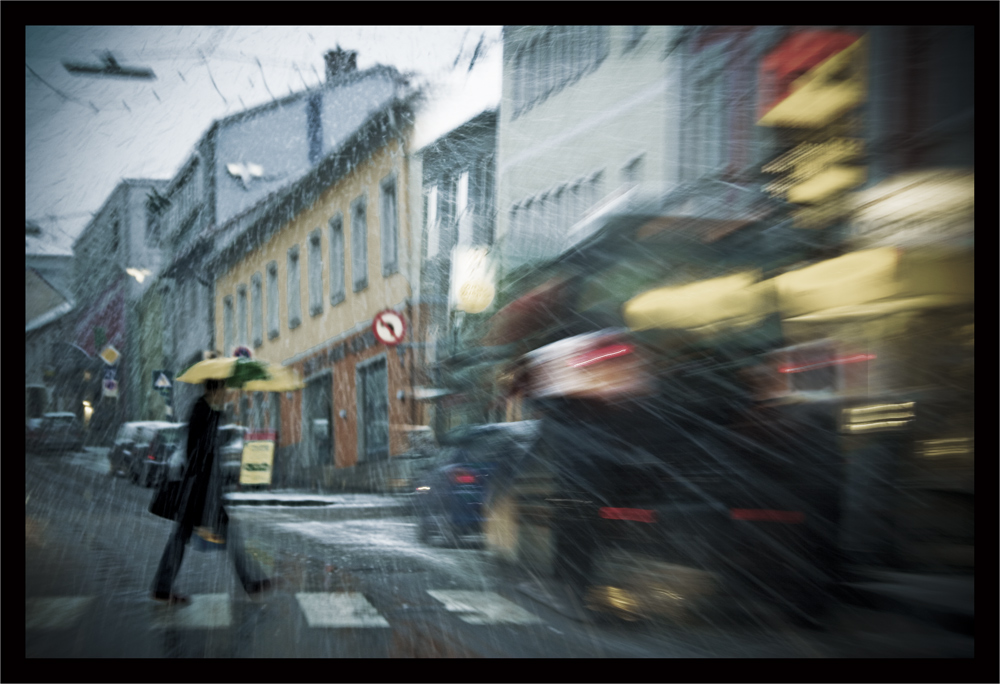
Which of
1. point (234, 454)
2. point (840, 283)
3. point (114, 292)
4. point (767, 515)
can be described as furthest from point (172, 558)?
point (114, 292)

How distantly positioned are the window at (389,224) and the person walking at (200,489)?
14.0 metres

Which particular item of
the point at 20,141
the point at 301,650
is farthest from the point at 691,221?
the point at 20,141

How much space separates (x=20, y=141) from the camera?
382cm

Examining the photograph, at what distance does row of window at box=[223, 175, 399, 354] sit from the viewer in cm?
1947

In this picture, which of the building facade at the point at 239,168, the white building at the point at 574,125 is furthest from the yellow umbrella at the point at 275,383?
the building facade at the point at 239,168

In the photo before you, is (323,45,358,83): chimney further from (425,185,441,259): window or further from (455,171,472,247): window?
(455,171,472,247): window

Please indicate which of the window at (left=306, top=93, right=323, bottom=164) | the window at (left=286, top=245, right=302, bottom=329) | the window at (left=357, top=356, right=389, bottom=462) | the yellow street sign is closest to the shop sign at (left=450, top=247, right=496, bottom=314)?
the window at (left=357, top=356, right=389, bottom=462)

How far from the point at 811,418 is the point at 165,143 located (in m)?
28.1

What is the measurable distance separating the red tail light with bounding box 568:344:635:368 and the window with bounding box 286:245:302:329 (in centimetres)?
1799

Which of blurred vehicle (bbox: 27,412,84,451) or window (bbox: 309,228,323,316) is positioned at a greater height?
window (bbox: 309,228,323,316)

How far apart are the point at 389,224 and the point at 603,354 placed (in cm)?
1455

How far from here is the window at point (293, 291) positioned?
22720 mm

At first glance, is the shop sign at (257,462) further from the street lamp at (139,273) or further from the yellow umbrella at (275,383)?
the street lamp at (139,273)

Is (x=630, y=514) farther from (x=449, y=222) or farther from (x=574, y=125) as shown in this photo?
(x=449, y=222)
